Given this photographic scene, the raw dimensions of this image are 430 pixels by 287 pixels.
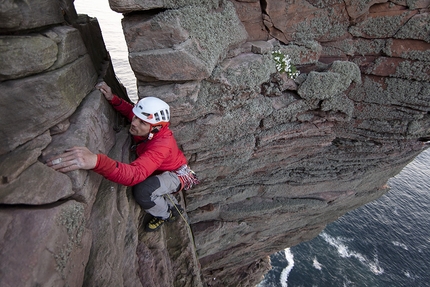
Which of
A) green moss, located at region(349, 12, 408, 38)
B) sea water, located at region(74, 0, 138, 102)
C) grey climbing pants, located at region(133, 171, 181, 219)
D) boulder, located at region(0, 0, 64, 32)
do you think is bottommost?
sea water, located at region(74, 0, 138, 102)

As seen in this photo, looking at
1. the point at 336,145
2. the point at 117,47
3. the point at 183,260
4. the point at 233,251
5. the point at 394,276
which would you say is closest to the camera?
the point at 183,260

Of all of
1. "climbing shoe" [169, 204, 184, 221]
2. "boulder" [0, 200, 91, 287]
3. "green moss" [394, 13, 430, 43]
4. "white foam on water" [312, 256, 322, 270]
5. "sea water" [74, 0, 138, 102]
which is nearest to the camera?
"boulder" [0, 200, 91, 287]

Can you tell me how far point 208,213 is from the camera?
353 inches

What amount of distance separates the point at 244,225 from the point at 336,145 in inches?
181

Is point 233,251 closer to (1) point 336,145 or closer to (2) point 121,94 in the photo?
(1) point 336,145

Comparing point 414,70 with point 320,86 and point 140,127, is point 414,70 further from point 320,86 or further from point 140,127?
point 140,127

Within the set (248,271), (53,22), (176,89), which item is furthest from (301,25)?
(248,271)

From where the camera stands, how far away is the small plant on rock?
612cm

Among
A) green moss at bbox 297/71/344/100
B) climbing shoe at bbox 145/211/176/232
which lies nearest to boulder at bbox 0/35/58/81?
climbing shoe at bbox 145/211/176/232

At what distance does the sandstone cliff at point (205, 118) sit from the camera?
297 cm

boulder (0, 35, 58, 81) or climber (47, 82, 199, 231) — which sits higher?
boulder (0, 35, 58, 81)

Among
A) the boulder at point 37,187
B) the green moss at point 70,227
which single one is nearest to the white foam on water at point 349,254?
the green moss at point 70,227

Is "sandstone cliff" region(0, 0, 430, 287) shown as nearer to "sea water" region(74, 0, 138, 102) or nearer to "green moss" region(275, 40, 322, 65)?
"green moss" region(275, 40, 322, 65)

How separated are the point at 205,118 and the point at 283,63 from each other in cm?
243
